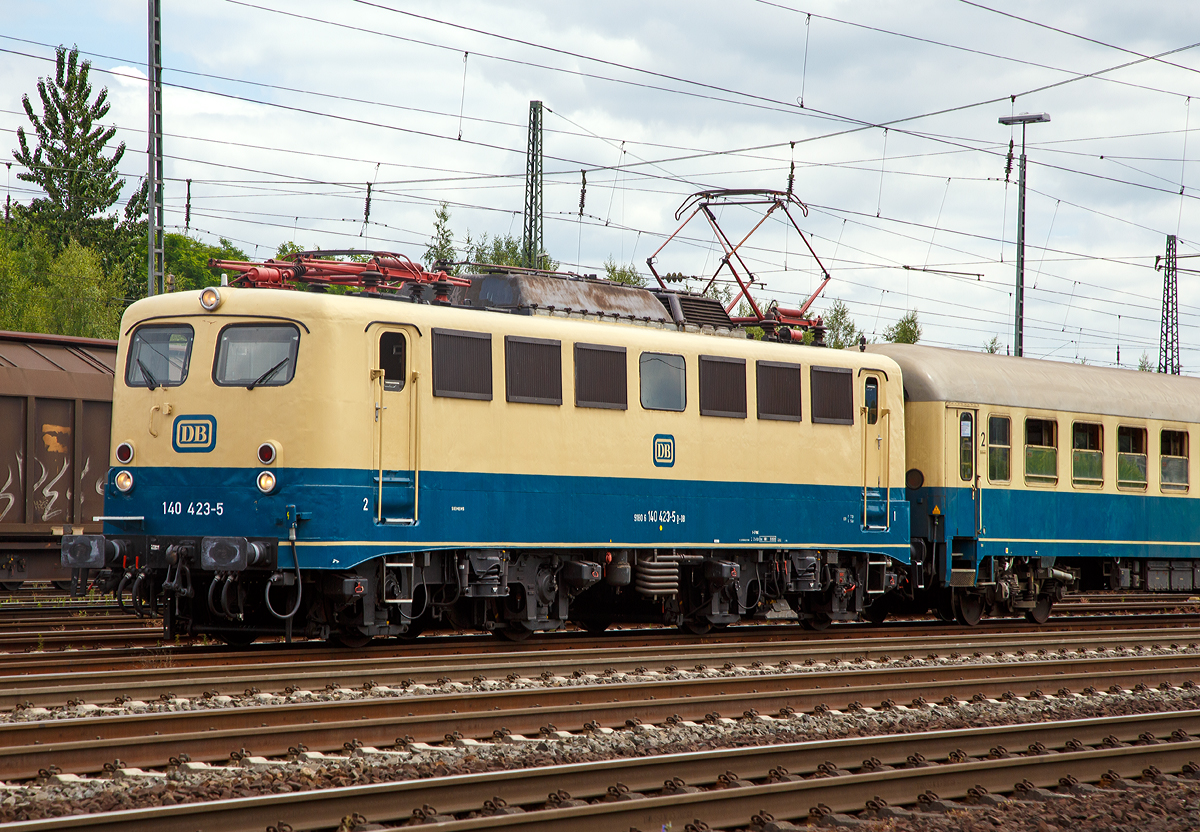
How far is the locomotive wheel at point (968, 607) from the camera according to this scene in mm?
20219

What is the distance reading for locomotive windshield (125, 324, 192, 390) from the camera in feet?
45.0

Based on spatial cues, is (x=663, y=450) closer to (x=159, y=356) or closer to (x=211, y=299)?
(x=211, y=299)

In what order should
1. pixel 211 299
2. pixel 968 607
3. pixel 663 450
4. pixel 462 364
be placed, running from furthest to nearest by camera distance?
pixel 968 607 → pixel 663 450 → pixel 462 364 → pixel 211 299

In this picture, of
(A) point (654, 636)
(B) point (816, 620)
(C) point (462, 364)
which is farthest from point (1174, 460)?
Result: (C) point (462, 364)

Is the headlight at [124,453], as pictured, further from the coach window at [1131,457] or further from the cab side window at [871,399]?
the coach window at [1131,457]

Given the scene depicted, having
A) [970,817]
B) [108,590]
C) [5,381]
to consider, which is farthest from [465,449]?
[5,381]

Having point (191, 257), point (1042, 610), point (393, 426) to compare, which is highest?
point (191, 257)

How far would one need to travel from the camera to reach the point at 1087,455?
69.4 ft

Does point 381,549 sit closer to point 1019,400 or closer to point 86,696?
point 86,696

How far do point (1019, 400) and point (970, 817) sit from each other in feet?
43.2

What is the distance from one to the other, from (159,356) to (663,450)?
5.87m

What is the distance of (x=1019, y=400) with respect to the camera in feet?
66.7

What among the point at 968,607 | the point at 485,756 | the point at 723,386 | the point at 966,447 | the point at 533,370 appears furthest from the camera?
the point at 968,607

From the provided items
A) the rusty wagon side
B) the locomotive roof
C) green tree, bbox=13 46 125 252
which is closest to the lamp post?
the locomotive roof
